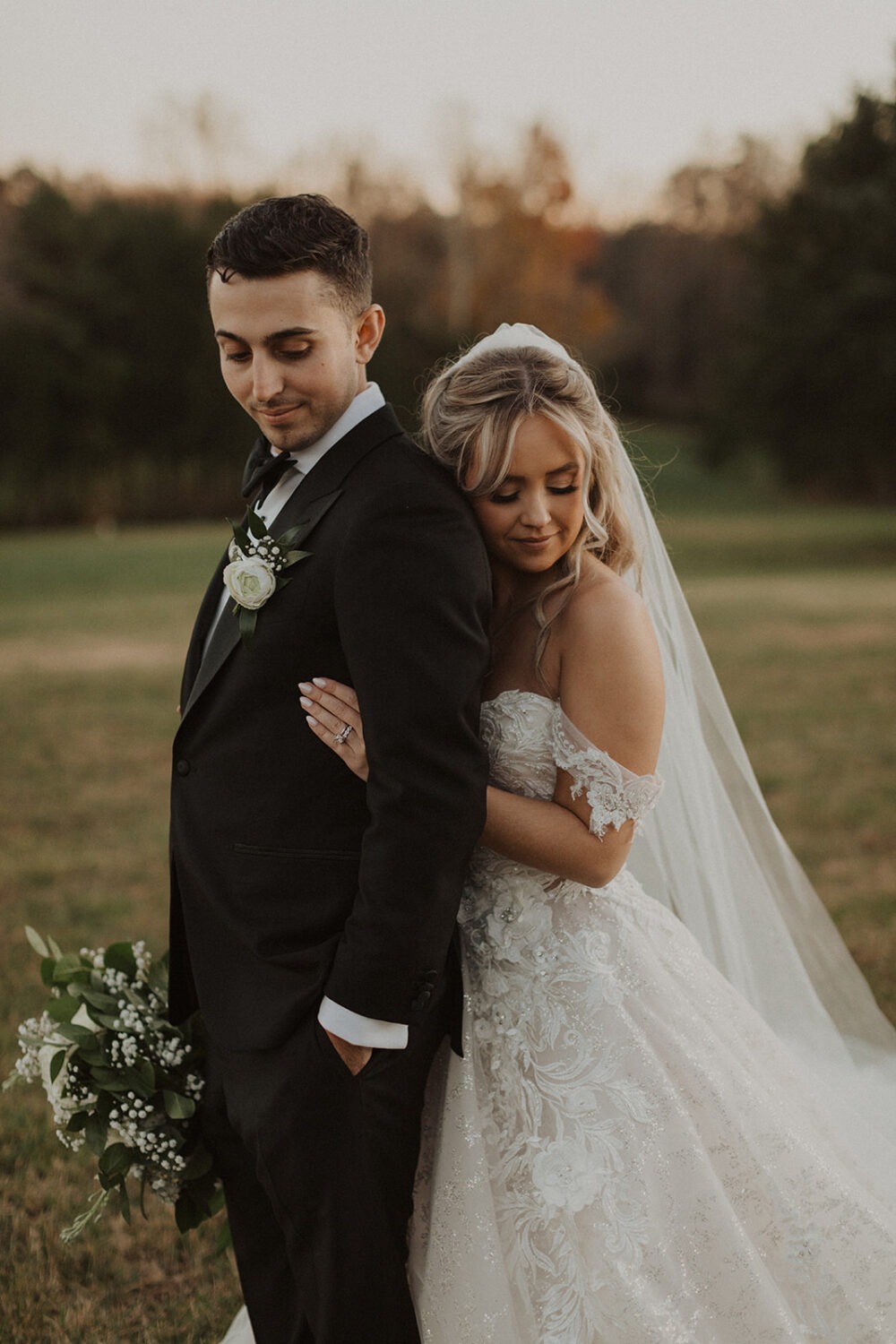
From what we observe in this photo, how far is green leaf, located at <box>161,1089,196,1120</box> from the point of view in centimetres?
271

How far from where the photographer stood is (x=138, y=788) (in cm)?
843

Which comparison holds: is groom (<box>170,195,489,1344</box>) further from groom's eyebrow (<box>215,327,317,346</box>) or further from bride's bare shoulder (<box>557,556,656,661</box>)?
bride's bare shoulder (<box>557,556,656,661</box>)

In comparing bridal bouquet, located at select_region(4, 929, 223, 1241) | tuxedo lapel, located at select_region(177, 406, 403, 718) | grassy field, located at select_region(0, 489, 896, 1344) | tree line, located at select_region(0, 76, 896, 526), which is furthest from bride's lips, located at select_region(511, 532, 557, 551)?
tree line, located at select_region(0, 76, 896, 526)

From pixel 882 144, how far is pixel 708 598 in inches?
612

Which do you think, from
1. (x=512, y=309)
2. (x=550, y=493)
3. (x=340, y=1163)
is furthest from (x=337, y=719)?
(x=512, y=309)

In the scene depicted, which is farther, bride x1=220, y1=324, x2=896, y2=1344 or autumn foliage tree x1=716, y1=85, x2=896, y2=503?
autumn foliage tree x1=716, y1=85, x2=896, y2=503

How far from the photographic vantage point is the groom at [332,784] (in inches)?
83.3

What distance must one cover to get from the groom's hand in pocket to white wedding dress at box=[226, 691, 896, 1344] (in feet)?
1.10

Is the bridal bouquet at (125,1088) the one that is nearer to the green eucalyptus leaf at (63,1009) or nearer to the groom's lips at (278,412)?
the green eucalyptus leaf at (63,1009)

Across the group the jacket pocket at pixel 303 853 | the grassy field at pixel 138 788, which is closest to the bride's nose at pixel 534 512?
the jacket pocket at pixel 303 853

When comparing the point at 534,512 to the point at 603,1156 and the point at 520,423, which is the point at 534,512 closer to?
the point at 520,423

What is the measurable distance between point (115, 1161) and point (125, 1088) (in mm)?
174

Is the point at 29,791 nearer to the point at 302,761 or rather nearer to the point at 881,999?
the point at 881,999

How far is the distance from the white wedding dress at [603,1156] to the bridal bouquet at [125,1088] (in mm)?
624
